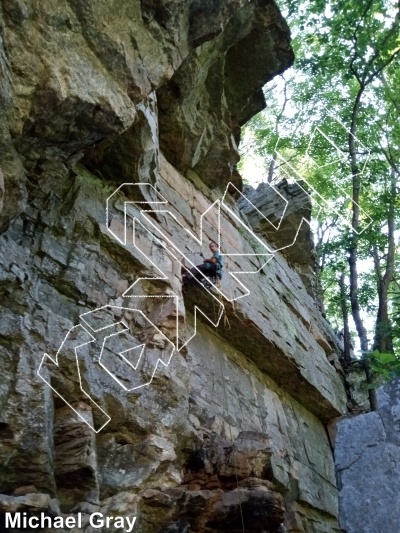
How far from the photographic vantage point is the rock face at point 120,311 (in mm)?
3963

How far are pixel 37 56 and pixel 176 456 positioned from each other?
136 inches

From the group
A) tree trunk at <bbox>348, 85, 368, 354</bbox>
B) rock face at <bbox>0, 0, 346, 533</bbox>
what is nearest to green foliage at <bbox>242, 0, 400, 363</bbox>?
tree trunk at <bbox>348, 85, 368, 354</bbox>

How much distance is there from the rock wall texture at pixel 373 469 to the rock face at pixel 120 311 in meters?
0.63

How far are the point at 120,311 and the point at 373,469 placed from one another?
2.72 m

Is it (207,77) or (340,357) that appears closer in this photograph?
(207,77)

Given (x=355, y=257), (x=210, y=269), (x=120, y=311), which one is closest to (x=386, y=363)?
(x=355, y=257)

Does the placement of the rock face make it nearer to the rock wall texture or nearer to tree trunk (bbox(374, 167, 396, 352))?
the rock wall texture

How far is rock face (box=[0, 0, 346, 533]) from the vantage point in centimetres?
396

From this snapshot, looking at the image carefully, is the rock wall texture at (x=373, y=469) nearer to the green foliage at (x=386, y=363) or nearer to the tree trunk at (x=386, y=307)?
the green foliage at (x=386, y=363)

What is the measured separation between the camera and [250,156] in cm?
1772

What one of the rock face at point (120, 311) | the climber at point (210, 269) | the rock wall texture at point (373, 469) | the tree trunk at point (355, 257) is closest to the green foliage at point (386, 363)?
the tree trunk at point (355, 257)

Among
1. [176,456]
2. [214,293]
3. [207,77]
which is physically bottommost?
[176,456]

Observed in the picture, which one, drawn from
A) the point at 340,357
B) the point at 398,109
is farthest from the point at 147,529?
the point at 398,109

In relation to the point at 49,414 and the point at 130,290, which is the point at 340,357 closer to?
the point at 130,290
